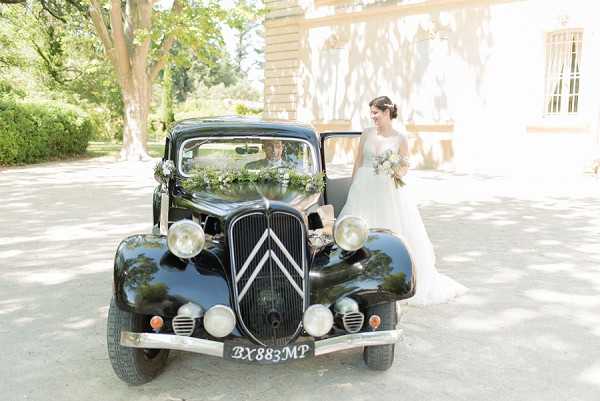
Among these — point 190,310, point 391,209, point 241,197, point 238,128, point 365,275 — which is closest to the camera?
point 190,310

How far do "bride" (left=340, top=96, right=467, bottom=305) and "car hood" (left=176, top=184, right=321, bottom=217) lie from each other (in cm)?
91

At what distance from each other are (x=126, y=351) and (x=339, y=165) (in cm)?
1501

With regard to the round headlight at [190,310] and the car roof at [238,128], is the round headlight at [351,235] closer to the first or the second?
the round headlight at [190,310]

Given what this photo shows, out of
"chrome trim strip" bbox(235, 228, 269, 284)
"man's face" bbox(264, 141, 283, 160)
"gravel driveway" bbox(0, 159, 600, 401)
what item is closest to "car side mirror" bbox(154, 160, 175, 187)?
"man's face" bbox(264, 141, 283, 160)

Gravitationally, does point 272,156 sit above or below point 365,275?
above

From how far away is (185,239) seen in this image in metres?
3.23

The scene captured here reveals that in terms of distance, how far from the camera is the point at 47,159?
17469mm

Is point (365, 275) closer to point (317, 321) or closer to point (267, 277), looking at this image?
point (317, 321)

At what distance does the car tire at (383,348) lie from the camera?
3488mm

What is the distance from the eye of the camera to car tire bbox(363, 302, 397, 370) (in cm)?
349

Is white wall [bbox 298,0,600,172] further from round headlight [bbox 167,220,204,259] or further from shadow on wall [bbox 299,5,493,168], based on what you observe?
round headlight [bbox 167,220,204,259]

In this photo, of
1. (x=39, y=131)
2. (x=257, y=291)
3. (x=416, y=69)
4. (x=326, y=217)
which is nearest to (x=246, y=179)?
(x=326, y=217)

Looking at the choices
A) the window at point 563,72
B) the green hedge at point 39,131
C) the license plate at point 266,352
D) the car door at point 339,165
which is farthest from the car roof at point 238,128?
the green hedge at point 39,131

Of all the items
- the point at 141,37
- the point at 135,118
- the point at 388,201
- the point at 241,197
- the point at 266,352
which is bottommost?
the point at 266,352
